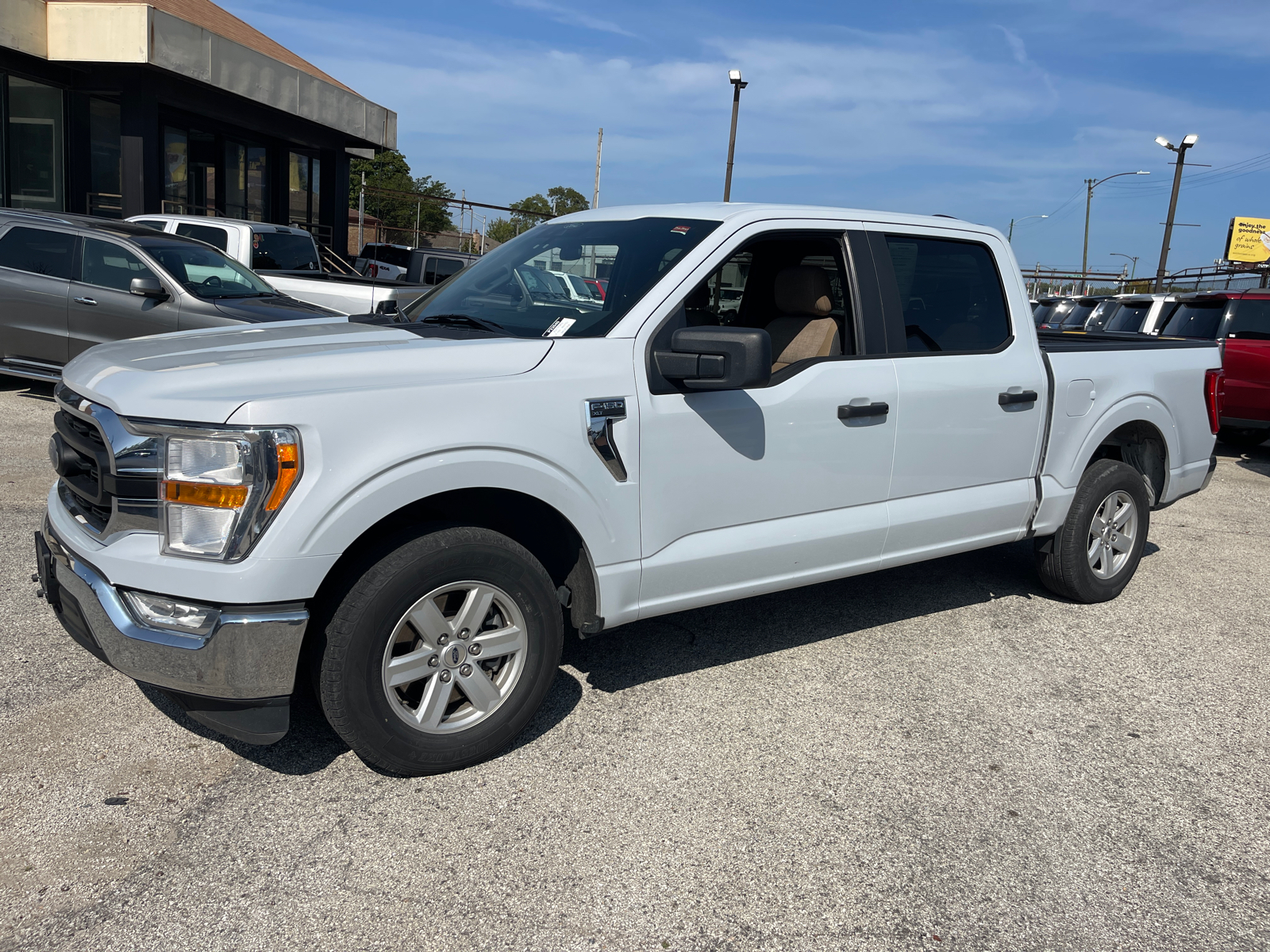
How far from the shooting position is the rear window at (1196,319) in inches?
448

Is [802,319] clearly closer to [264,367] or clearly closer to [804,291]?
[804,291]

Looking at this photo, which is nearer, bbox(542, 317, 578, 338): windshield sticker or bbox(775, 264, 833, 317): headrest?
bbox(542, 317, 578, 338): windshield sticker

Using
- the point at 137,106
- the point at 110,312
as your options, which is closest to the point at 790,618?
the point at 110,312

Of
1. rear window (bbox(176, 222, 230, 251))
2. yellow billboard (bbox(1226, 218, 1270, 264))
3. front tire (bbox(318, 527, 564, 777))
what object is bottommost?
front tire (bbox(318, 527, 564, 777))

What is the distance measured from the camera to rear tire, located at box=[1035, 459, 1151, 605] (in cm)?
521

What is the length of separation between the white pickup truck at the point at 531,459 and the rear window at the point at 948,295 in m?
0.02

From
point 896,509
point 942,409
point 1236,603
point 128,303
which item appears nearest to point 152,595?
point 896,509

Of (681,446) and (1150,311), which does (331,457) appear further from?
(1150,311)

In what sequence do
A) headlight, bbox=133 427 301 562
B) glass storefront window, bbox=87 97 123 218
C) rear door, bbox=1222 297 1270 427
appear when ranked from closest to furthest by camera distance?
headlight, bbox=133 427 301 562 → rear door, bbox=1222 297 1270 427 → glass storefront window, bbox=87 97 123 218

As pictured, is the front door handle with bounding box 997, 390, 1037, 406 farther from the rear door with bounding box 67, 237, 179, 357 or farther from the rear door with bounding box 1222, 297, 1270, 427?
the rear door with bounding box 67, 237, 179, 357

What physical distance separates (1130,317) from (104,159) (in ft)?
58.7

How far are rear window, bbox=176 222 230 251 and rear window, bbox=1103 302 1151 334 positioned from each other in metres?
12.0

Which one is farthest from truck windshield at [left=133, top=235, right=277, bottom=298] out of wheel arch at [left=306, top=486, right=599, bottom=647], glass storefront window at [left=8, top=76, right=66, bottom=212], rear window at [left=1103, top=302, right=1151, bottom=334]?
rear window at [left=1103, top=302, right=1151, bottom=334]

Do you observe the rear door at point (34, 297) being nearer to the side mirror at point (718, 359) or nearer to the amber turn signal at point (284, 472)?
the amber turn signal at point (284, 472)
